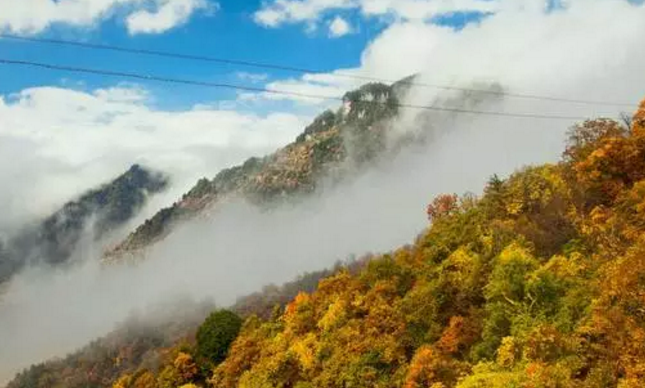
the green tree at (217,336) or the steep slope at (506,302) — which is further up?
the steep slope at (506,302)

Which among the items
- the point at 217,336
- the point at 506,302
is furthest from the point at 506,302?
the point at 217,336

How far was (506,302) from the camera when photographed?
60.2 m

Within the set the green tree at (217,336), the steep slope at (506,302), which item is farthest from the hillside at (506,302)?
the green tree at (217,336)

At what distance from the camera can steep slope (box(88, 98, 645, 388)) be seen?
45375 millimetres

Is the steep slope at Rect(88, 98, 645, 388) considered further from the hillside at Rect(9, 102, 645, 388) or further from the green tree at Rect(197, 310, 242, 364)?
the green tree at Rect(197, 310, 242, 364)

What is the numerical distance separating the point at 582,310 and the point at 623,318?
10702 mm

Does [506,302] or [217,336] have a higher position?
[506,302]

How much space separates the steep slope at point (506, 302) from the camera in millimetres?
45375

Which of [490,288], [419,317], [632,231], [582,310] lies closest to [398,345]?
[419,317]

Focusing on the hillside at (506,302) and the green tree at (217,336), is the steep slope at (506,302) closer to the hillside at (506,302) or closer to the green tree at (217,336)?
the hillside at (506,302)

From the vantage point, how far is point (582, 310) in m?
53.6

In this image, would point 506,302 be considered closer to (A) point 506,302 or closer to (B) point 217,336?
(A) point 506,302

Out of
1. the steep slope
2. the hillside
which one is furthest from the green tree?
the hillside

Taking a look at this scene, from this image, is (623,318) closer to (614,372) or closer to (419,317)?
(614,372)
